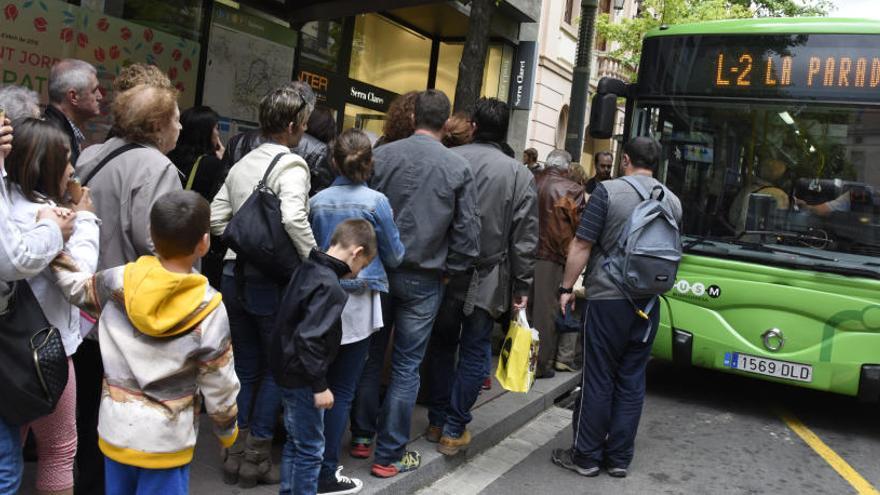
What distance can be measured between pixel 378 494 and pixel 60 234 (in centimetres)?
207

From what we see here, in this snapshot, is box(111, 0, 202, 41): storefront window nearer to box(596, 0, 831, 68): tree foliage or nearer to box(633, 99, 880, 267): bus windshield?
box(633, 99, 880, 267): bus windshield

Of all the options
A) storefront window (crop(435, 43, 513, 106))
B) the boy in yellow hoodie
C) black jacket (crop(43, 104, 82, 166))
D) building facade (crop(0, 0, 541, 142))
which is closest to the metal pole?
building facade (crop(0, 0, 541, 142))

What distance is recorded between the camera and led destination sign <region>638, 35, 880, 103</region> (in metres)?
6.38

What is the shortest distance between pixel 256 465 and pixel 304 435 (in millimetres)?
606

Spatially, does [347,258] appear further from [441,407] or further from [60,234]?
[441,407]

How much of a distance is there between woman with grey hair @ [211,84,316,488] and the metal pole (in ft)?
21.4

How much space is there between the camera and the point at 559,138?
21453 mm

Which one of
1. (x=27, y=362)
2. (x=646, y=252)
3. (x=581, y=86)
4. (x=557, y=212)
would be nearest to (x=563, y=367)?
(x=557, y=212)

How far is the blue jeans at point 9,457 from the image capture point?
2.68 metres

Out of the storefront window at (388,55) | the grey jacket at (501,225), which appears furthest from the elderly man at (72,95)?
the storefront window at (388,55)

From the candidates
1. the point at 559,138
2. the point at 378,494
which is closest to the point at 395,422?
the point at 378,494

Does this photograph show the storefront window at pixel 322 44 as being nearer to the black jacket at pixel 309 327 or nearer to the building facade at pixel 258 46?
the building facade at pixel 258 46

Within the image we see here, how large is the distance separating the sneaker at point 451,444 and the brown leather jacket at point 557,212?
7.78 ft

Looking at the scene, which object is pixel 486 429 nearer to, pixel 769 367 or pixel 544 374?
pixel 544 374
